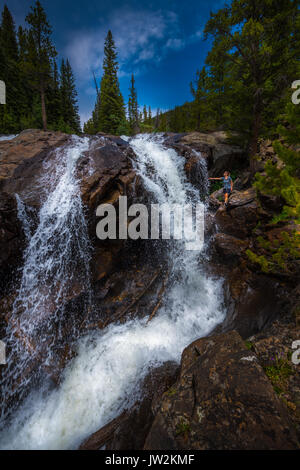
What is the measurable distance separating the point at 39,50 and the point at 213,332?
28.4 metres

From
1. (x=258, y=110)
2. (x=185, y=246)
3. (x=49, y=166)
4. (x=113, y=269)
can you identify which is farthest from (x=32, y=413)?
(x=258, y=110)

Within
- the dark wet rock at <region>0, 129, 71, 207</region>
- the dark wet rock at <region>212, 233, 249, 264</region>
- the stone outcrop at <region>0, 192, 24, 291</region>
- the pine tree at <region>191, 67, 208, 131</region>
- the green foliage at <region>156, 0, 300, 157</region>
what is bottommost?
the dark wet rock at <region>212, 233, 249, 264</region>

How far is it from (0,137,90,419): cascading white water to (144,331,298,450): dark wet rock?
13.2ft

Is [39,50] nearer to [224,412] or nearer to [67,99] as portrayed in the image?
[67,99]

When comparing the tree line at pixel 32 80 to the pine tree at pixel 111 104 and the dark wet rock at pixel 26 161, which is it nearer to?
the pine tree at pixel 111 104

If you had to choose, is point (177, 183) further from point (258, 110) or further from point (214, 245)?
point (258, 110)

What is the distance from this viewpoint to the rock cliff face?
2.35 metres

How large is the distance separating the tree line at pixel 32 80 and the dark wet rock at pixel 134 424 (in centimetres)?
2519

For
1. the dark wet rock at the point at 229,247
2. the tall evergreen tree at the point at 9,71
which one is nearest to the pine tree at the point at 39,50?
the tall evergreen tree at the point at 9,71

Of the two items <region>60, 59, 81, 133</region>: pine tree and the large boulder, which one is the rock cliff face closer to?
the large boulder

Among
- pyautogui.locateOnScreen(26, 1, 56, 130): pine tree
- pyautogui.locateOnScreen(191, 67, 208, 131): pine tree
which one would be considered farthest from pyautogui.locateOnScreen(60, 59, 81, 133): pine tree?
pyautogui.locateOnScreen(191, 67, 208, 131): pine tree

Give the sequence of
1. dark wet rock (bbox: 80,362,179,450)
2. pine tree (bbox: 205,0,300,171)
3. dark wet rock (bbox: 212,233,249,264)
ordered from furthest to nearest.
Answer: pine tree (bbox: 205,0,300,171), dark wet rock (bbox: 212,233,249,264), dark wet rock (bbox: 80,362,179,450)

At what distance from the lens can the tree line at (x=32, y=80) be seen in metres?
17.7

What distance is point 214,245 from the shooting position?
8.09m
